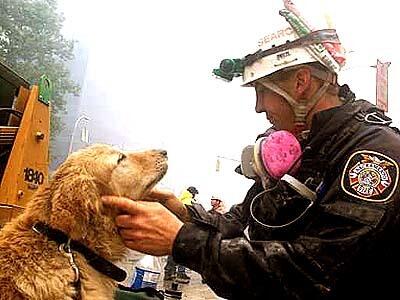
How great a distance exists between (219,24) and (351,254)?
4.89 metres

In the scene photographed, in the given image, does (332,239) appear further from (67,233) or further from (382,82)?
(382,82)

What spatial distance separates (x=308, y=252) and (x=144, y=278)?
93.1 inches

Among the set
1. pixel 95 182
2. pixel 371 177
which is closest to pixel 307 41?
pixel 371 177

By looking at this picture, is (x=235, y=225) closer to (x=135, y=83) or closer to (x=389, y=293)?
(x=389, y=293)

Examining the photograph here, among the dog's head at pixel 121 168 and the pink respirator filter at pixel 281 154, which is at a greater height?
the pink respirator filter at pixel 281 154

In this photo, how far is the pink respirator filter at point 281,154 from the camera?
1.36 m

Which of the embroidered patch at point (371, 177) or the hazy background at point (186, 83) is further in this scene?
the hazy background at point (186, 83)

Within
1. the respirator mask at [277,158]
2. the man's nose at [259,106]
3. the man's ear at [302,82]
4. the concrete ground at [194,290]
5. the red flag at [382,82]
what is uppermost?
the red flag at [382,82]

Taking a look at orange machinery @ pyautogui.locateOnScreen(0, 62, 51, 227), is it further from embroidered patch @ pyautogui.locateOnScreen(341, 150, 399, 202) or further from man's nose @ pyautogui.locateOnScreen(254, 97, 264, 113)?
embroidered patch @ pyautogui.locateOnScreen(341, 150, 399, 202)

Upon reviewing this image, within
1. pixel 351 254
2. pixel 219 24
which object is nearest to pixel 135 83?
pixel 219 24

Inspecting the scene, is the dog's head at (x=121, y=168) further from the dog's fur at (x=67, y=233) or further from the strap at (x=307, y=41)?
the strap at (x=307, y=41)

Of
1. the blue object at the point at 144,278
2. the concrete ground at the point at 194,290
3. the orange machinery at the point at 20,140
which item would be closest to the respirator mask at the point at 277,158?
the orange machinery at the point at 20,140

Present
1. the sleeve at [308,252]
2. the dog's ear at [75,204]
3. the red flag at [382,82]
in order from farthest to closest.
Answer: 1. the red flag at [382,82]
2. the dog's ear at [75,204]
3. the sleeve at [308,252]

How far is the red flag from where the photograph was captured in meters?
3.66
